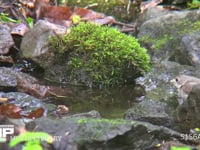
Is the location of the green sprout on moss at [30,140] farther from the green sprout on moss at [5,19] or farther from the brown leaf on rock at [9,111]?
the green sprout on moss at [5,19]

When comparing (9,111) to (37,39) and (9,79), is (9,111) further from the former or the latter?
(37,39)

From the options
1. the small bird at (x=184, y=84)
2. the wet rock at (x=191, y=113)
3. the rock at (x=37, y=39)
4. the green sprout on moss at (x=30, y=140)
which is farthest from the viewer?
the rock at (x=37, y=39)

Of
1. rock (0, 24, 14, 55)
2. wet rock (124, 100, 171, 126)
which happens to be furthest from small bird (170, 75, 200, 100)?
rock (0, 24, 14, 55)

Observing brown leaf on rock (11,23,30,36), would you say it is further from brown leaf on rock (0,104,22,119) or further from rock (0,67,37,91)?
brown leaf on rock (0,104,22,119)

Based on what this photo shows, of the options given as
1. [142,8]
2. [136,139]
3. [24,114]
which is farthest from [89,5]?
[136,139]

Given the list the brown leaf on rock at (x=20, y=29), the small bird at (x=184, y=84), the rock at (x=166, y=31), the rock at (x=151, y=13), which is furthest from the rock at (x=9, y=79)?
the rock at (x=151, y=13)

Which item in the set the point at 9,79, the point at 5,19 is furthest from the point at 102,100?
the point at 5,19
